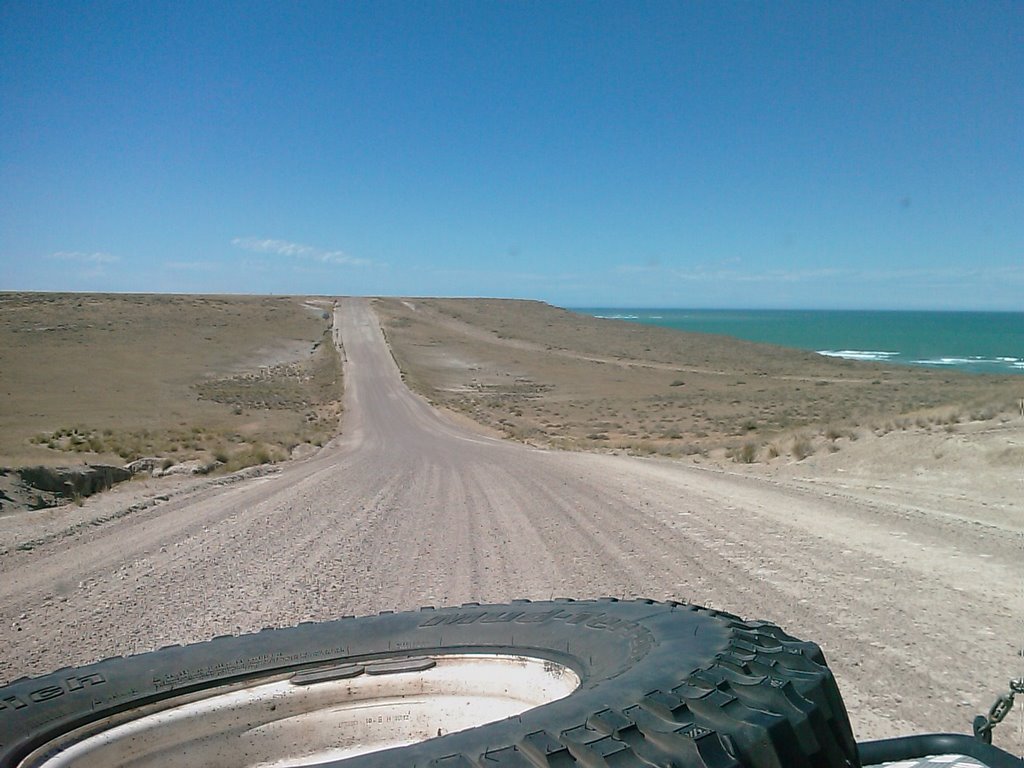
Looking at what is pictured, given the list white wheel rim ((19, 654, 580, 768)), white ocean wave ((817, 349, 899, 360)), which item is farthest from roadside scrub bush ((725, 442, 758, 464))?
white ocean wave ((817, 349, 899, 360))

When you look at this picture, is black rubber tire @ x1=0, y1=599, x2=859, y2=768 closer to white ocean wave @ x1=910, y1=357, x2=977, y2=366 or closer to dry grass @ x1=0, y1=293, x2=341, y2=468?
dry grass @ x1=0, y1=293, x2=341, y2=468

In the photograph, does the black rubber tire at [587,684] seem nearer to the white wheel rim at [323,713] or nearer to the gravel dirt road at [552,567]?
the white wheel rim at [323,713]

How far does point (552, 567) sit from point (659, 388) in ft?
193

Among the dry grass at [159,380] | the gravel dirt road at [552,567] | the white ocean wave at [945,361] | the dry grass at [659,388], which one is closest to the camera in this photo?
the gravel dirt road at [552,567]

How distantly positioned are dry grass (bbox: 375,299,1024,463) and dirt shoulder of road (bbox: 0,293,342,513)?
10.3m

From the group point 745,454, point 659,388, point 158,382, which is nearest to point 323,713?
point 745,454

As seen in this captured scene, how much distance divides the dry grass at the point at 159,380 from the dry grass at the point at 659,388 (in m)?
10.3

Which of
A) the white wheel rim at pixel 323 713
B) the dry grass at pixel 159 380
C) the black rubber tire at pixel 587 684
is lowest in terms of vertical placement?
the dry grass at pixel 159 380

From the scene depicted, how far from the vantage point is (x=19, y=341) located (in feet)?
228

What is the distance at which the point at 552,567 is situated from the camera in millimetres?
9242

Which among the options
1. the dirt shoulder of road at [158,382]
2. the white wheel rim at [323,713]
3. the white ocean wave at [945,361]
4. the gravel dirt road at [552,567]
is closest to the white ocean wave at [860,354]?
the white ocean wave at [945,361]

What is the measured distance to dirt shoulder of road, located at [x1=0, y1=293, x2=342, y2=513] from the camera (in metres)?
24.8

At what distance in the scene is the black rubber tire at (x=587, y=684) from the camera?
206cm

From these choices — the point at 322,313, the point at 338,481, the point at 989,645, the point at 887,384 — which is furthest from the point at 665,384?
the point at 322,313
